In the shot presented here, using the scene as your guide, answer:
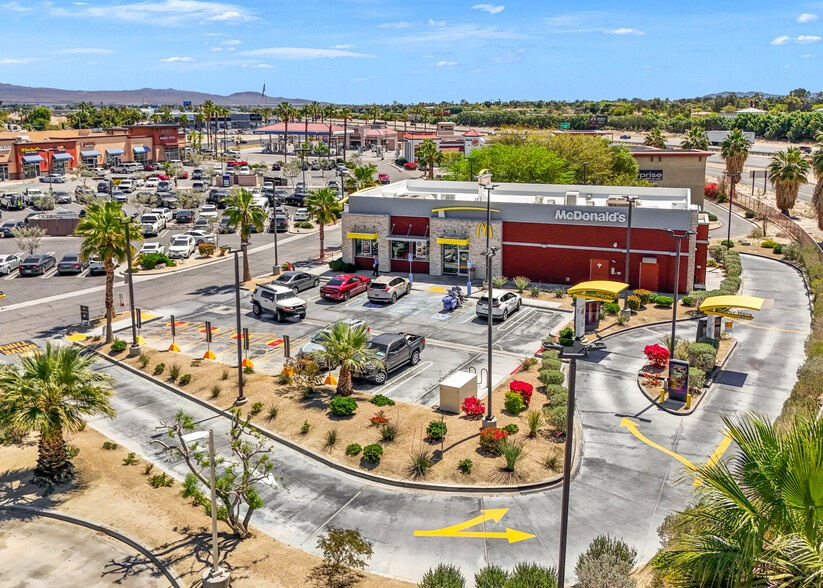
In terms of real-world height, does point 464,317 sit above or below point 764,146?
below

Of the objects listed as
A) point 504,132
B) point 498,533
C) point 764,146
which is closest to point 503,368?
point 498,533

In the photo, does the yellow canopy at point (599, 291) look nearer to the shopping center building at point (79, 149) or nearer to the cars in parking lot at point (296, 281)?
the cars in parking lot at point (296, 281)

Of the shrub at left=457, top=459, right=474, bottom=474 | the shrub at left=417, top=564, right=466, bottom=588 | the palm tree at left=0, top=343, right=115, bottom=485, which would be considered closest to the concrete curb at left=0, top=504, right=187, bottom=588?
the palm tree at left=0, top=343, right=115, bottom=485

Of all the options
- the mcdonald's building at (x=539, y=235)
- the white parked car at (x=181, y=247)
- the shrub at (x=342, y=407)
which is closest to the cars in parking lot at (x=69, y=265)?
the white parked car at (x=181, y=247)

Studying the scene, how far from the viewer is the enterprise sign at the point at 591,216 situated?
155ft

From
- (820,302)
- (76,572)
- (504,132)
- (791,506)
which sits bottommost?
(76,572)

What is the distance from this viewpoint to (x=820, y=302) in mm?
40344

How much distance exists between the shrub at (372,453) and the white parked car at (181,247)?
39790 millimetres

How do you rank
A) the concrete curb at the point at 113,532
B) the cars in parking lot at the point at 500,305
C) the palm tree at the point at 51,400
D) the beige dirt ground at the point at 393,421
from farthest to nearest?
the cars in parking lot at the point at 500,305, the beige dirt ground at the point at 393,421, the palm tree at the point at 51,400, the concrete curb at the point at 113,532

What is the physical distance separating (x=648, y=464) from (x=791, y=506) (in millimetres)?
15634

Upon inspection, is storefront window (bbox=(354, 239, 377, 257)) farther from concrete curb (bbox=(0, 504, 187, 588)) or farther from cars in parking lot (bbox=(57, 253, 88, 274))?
concrete curb (bbox=(0, 504, 187, 588))

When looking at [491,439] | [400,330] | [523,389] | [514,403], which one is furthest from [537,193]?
[491,439]

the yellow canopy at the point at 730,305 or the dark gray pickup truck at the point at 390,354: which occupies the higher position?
the yellow canopy at the point at 730,305

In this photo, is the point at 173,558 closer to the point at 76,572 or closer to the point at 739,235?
the point at 76,572
